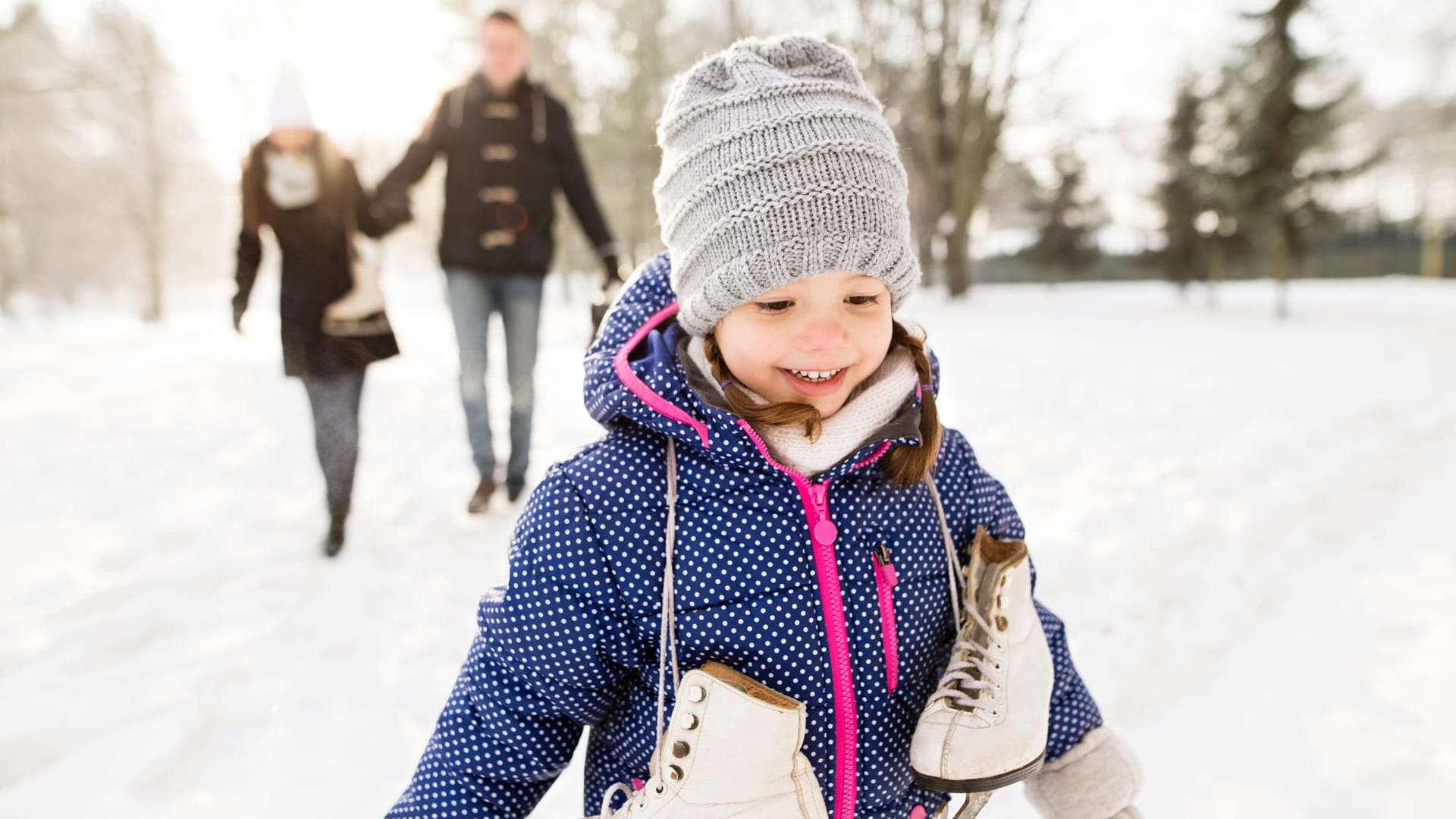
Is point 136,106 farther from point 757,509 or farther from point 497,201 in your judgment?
point 757,509

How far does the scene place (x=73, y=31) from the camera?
20.5 metres

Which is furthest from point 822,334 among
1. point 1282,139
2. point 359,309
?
point 1282,139

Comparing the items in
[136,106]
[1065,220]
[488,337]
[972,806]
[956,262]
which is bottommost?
[972,806]

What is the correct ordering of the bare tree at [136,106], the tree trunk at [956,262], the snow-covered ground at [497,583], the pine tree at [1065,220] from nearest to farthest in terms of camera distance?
the snow-covered ground at [497,583] < the bare tree at [136,106] < the tree trunk at [956,262] < the pine tree at [1065,220]

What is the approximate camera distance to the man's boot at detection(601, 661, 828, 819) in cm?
103

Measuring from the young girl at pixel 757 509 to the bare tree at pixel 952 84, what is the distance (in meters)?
16.3

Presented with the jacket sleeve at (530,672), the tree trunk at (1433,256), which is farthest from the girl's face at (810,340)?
the tree trunk at (1433,256)

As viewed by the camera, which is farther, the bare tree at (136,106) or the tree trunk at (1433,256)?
the tree trunk at (1433,256)

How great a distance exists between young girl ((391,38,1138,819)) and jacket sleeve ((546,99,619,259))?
249 centimetres

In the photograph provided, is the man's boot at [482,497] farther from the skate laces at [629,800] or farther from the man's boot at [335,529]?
the skate laces at [629,800]

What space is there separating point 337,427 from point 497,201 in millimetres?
1162

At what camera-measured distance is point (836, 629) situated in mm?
1174

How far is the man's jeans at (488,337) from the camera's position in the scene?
3.61m

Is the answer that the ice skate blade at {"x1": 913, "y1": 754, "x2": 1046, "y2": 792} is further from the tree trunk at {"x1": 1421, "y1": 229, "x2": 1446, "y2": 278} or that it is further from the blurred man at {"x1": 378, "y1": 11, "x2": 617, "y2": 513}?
the tree trunk at {"x1": 1421, "y1": 229, "x2": 1446, "y2": 278}
